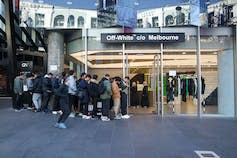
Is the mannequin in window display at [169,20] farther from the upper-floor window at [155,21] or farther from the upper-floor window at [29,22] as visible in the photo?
the upper-floor window at [29,22]

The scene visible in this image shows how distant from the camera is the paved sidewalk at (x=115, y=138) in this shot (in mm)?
8595

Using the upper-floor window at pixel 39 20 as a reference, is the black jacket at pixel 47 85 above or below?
below

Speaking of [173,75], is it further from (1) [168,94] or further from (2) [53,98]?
(2) [53,98]

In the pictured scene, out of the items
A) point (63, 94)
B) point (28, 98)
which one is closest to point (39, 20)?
point (28, 98)

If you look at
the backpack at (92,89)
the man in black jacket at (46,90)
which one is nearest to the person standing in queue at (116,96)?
the backpack at (92,89)

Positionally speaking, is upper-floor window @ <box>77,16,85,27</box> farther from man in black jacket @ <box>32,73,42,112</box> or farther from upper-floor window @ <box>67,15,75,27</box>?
man in black jacket @ <box>32,73,42,112</box>

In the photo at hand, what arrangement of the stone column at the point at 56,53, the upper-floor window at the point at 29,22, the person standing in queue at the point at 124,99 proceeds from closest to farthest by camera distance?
the person standing in queue at the point at 124,99 → the upper-floor window at the point at 29,22 → the stone column at the point at 56,53

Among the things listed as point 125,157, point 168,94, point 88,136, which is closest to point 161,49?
point 168,94

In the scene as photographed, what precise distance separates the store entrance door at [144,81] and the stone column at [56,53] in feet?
10.4

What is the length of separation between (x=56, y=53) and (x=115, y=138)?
341 inches

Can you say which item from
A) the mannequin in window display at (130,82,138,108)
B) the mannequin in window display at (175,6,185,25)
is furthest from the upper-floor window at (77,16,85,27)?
the mannequin in window display at (175,6,185,25)

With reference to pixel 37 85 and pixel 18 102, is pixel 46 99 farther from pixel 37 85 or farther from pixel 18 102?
pixel 18 102

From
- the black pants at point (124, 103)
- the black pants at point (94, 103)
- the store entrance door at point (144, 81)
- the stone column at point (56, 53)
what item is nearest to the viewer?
the black pants at point (94, 103)

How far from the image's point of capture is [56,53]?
18250 millimetres
